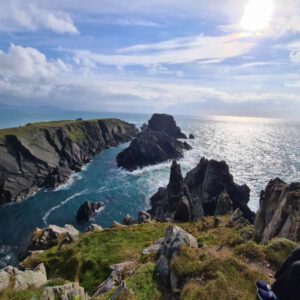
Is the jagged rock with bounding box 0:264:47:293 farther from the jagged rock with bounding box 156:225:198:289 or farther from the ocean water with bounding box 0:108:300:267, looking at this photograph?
the ocean water with bounding box 0:108:300:267

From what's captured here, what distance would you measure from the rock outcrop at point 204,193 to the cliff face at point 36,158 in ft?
139

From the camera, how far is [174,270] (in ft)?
56.6

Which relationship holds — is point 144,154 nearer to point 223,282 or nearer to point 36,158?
point 36,158

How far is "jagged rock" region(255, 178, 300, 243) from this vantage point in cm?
2709

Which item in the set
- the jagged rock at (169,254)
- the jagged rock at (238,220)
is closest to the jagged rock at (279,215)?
the jagged rock at (238,220)

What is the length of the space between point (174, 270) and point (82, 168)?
123 metres

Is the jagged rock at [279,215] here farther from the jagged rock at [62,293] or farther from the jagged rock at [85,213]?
the jagged rock at [85,213]

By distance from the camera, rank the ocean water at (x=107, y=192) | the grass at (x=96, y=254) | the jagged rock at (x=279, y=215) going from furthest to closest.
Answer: the ocean water at (x=107, y=192) < the grass at (x=96, y=254) < the jagged rock at (x=279, y=215)

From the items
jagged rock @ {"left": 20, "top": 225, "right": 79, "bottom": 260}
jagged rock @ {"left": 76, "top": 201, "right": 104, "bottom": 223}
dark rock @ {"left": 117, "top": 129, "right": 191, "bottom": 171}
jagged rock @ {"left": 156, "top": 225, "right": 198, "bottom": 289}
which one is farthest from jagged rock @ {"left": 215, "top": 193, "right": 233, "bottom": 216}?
dark rock @ {"left": 117, "top": 129, "right": 191, "bottom": 171}

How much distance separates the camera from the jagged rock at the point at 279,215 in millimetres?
27091

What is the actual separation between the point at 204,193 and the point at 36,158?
2649 inches

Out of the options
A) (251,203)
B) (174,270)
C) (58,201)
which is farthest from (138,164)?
(174,270)

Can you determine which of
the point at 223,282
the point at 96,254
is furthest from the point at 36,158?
the point at 223,282

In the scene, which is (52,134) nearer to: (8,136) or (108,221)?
(8,136)
